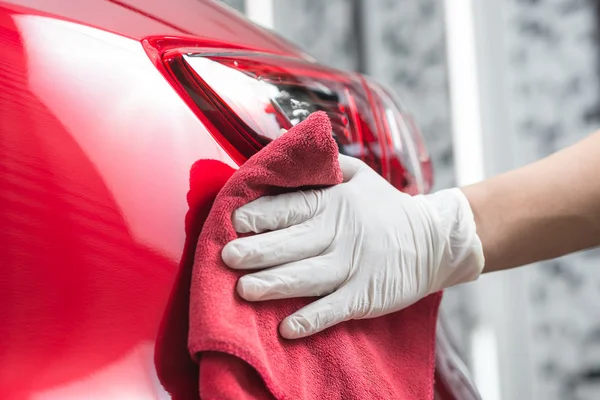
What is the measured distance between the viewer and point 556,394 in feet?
6.81

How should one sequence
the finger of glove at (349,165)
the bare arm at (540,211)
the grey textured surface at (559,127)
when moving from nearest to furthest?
the finger of glove at (349,165) < the bare arm at (540,211) < the grey textured surface at (559,127)

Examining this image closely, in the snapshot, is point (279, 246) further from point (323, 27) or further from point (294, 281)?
point (323, 27)

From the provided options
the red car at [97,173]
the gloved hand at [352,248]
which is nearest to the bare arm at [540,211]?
the gloved hand at [352,248]

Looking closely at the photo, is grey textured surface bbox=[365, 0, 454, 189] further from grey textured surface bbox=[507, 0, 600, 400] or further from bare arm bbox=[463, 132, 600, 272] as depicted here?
bare arm bbox=[463, 132, 600, 272]

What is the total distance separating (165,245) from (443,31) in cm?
197

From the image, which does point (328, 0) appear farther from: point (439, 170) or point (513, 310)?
point (513, 310)

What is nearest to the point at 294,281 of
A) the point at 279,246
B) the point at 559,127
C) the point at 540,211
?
the point at 279,246

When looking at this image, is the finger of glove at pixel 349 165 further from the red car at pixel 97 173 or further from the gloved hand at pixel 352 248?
the red car at pixel 97 173

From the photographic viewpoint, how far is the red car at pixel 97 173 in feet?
1.83

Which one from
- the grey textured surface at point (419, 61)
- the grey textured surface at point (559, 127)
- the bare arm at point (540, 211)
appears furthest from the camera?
the grey textured surface at point (419, 61)

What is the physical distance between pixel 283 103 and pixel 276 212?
5.6 inches

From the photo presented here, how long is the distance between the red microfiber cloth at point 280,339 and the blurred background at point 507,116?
1502mm

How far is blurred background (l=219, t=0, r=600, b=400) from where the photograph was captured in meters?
2.06

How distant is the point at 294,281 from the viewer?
686 millimetres
